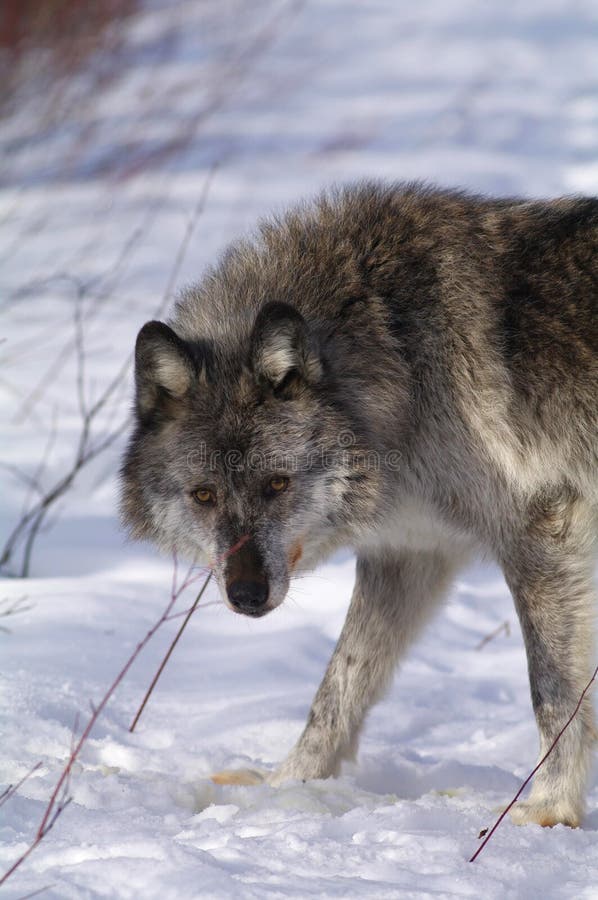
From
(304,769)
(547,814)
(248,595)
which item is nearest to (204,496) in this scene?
(248,595)

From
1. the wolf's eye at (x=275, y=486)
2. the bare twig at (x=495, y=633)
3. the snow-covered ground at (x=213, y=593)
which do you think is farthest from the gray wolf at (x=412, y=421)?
the bare twig at (x=495, y=633)

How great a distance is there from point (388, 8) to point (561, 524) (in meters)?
12.2

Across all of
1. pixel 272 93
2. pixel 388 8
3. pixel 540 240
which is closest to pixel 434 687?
pixel 540 240

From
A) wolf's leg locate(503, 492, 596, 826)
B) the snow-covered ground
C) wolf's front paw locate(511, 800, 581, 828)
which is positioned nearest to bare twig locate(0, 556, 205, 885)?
the snow-covered ground

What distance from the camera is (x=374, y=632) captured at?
4.02 metres

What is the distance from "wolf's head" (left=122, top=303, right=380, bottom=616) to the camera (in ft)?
10.9

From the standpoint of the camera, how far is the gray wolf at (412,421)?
11.1ft

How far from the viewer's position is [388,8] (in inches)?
551

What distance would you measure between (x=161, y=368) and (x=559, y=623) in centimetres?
157

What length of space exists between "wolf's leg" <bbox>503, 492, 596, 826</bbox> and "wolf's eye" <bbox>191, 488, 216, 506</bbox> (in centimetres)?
102

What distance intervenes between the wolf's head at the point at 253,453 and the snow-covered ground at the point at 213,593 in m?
0.76

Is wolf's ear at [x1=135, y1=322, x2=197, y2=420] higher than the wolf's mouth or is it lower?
higher

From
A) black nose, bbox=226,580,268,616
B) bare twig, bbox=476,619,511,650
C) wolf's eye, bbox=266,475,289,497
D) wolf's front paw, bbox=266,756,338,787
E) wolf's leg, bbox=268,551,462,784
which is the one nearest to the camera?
black nose, bbox=226,580,268,616

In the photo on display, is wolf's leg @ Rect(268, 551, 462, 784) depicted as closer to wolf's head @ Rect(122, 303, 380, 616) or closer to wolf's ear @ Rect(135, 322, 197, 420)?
wolf's head @ Rect(122, 303, 380, 616)
